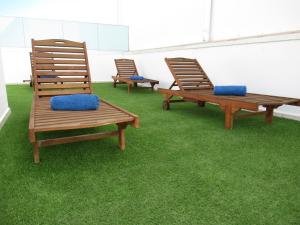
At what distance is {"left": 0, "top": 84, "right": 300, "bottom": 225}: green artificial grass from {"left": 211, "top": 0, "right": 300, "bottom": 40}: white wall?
2097 mm

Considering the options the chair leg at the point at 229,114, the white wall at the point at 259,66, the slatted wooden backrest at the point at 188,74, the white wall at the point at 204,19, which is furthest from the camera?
the slatted wooden backrest at the point at 188,74

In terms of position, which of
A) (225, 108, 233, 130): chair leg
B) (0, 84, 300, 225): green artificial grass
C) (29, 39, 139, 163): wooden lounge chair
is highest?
(29, 39, 139, 163): wooden lounge chair

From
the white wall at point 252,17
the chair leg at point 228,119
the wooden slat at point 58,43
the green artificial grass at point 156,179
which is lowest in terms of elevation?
→ the green artificial grass at point 156,179

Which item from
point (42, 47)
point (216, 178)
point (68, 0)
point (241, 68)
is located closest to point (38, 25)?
point (68, 0)

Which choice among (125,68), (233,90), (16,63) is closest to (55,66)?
(233,90)

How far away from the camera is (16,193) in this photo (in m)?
1.52

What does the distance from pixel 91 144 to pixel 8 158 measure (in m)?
0.77

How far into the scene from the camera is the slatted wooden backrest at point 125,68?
774 cm

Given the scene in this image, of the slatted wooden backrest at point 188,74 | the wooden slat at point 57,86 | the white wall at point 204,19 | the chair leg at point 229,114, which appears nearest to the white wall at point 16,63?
the white wall at point 204,19

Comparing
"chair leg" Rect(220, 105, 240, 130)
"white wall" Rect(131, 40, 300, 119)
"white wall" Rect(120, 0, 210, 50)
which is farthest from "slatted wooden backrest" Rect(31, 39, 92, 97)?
"white wall" Rect(120, 0, 210, 50)

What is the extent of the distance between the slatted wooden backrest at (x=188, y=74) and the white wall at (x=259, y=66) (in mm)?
523

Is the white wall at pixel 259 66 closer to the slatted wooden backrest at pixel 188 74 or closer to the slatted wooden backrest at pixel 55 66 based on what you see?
the slatted wooden backrest at pixel 188 74

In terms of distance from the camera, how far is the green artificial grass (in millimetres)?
1333

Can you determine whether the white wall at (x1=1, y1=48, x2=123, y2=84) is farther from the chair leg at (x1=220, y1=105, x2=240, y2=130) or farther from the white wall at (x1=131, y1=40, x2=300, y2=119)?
the chair leg at (x1=220, y1=105, x2=240, y2=130)
